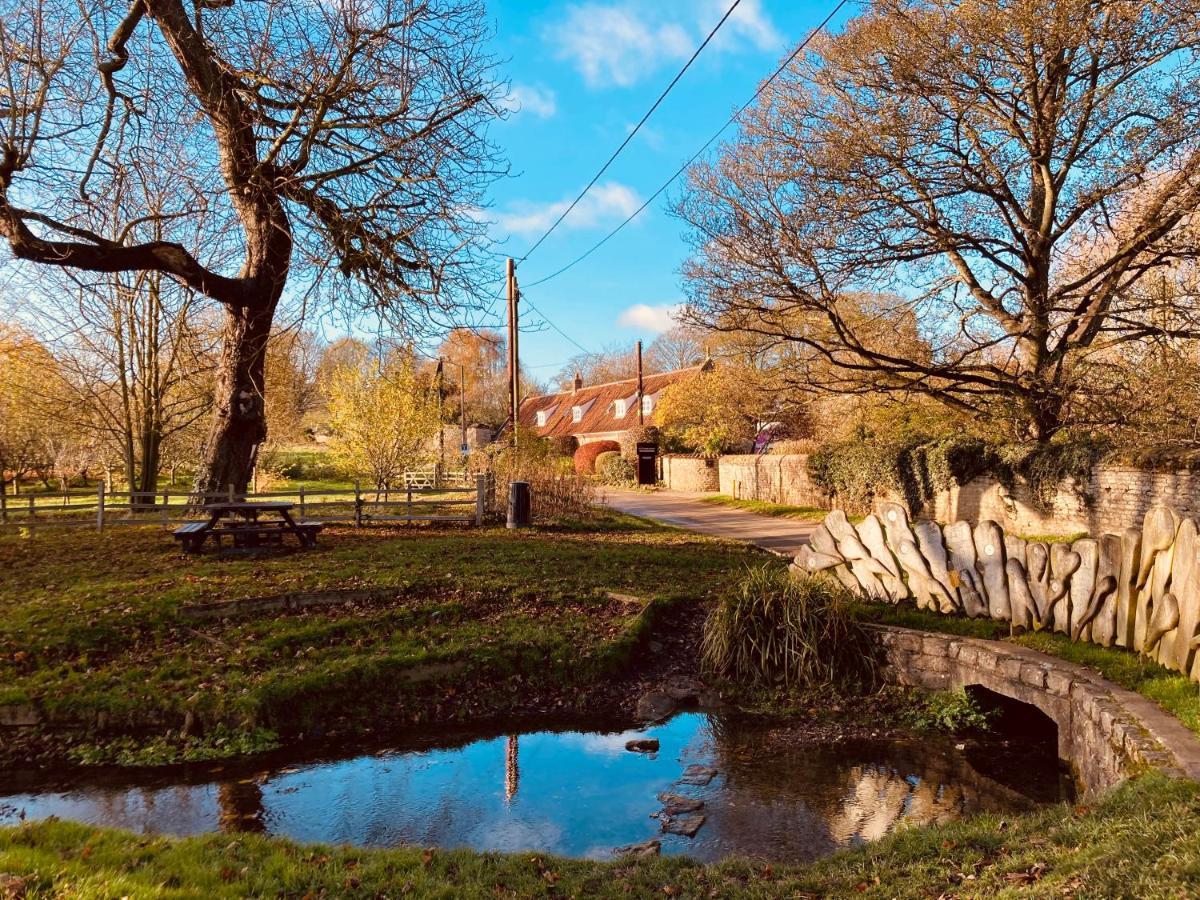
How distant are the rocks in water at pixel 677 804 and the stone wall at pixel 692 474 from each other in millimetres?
25480

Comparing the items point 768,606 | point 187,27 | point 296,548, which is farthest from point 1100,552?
point 187,27

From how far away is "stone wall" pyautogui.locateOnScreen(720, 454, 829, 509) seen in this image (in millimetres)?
22375

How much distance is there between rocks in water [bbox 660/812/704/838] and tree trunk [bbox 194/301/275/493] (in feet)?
32.5

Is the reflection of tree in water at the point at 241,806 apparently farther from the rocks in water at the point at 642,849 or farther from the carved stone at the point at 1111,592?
the carved stone at the point at 1111,592

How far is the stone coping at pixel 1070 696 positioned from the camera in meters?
4.53

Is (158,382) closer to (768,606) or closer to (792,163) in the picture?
(792,163)

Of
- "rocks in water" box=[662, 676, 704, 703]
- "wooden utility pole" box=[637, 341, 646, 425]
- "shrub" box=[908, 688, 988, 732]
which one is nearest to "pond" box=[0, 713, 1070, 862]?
"shrub" box=[908, 688, 988, 732]

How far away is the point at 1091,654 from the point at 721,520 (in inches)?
546

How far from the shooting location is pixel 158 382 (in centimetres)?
1822

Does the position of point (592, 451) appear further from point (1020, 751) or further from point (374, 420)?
point (1020, 751)

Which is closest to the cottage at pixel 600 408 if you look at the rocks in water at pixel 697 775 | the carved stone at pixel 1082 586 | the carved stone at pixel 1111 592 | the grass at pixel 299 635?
the grass at pixel 299 635

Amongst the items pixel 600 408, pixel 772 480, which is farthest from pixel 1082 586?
pixel 600 408

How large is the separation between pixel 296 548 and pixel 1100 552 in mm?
10378

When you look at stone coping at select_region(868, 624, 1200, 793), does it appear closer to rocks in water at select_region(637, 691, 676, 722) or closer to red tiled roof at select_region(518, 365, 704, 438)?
rocks in water at select_region(637, 691, 676, 722)
